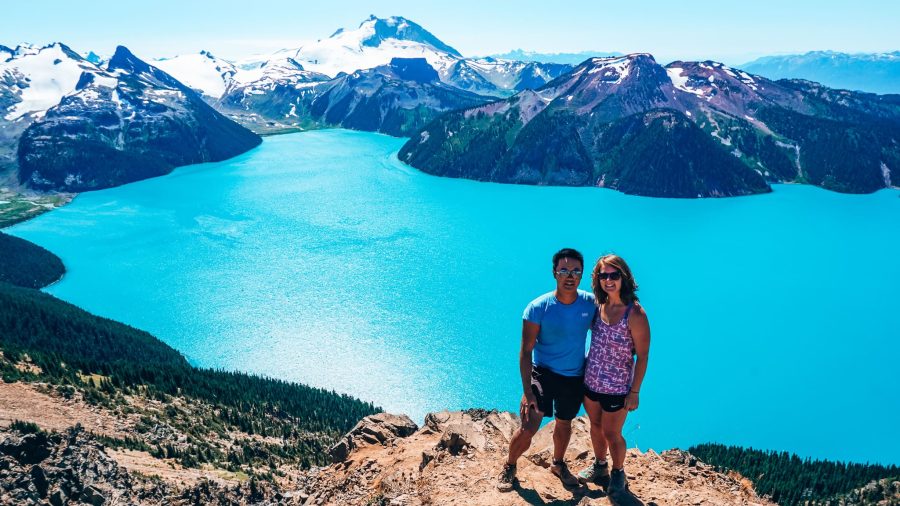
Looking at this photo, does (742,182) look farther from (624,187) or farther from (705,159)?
(624,187)

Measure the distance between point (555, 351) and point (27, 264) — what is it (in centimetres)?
12538

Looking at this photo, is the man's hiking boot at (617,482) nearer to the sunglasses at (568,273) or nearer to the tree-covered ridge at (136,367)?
the sunglasses at (568,273)

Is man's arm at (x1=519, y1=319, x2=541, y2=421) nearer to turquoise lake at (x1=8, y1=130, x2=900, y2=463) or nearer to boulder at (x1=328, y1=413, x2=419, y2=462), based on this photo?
boulder at (x1=328, y1=413, x2=419, y2=462)

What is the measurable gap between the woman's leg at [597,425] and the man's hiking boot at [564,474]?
1026 mm

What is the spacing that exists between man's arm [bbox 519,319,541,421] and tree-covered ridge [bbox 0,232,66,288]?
115 meters

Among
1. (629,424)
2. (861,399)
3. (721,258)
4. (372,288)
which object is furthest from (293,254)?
(861,399)

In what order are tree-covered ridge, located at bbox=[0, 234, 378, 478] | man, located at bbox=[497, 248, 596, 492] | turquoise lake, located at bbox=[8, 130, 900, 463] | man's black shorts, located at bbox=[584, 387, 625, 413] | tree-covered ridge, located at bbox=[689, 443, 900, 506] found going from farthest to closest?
1. turquoise lake, located at bbox=[8, 130, 900, 463]
2. tree-covered ridge, located at bbox=[0, 234, 378, 478]
3. tree-covered ridge, located at bbox=[689, 443, 900, 506]
4. man's black shorts, located at bbox=[584, 387, 625, 413]
5. man, located at bbox=[497, 248, 596, 492]

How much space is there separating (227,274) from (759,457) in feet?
289

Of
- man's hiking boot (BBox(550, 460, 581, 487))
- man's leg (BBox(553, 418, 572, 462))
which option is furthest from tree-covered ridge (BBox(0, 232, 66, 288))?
man's leg (BBox(553, 418, 572, 462))

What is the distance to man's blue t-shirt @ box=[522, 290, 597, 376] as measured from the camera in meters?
13.4

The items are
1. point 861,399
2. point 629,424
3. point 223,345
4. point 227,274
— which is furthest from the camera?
point 227,274

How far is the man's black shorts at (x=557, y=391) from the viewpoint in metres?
14.0

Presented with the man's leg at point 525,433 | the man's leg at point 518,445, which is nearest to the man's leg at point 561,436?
the man's leg at point 518,445

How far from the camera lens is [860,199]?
172m
